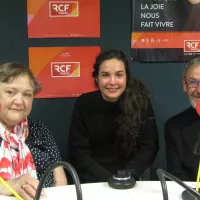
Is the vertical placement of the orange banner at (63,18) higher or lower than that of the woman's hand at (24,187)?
higher

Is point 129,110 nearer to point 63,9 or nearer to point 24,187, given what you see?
point 63,9

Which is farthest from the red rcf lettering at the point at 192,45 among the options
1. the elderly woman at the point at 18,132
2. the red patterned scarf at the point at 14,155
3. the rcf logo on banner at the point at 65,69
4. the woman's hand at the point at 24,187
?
the woman's hand at the point at 24,187

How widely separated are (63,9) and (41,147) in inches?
37.1

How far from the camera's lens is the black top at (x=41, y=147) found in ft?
5.31

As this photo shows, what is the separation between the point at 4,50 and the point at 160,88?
1.06 meters

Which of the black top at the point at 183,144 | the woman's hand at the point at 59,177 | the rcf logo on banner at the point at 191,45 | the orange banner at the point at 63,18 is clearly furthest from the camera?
the rcf logo on banner at the point at 191,45

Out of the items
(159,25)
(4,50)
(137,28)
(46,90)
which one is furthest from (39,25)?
(159,25)

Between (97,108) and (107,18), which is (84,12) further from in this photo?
(97,108)

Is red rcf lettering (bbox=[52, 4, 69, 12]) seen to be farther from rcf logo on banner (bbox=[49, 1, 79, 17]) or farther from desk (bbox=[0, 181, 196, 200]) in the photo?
desk (bbox=[0, 181, 196, 200])

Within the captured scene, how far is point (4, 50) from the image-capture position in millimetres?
2150

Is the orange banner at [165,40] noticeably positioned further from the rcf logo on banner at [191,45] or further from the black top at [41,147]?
the black top at [41,147]

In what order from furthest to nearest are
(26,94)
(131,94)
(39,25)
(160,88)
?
(160,88) → (39,25) → (131,94) → (26,94)

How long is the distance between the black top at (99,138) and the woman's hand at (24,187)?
Answer: 0.75m

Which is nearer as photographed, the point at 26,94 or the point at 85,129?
the point at 26,94
